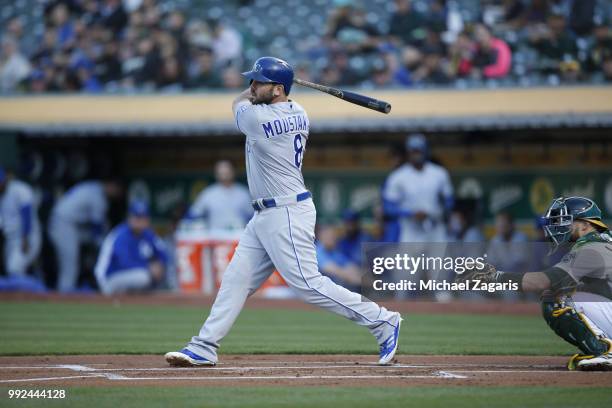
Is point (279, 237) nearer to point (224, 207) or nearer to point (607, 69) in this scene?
point (224, 207)

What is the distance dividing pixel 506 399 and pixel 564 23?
10263mm

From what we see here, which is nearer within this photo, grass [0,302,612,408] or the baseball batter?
grass [0,302,612,408]

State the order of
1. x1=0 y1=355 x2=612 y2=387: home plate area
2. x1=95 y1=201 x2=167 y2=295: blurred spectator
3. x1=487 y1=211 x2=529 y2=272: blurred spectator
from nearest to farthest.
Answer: x1=0 y1=355 x2=612 y2=387: home plate area → x1=487 y1=211 x2=529 y2=272: blurred spectator → x1=95 y1=201 x2=167 y2=295: blurred spectator

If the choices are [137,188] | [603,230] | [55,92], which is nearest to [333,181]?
[137,188]

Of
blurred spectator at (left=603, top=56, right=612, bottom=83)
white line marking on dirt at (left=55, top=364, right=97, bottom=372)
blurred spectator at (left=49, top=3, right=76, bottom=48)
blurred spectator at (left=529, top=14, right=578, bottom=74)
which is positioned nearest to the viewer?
white line marking on dirt at (left=55, top=364, right=97, bottom=372)

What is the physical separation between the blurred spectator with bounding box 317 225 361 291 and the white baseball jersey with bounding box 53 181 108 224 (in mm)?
3800

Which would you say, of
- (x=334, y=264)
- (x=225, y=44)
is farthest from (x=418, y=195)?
(x=225, y=44)

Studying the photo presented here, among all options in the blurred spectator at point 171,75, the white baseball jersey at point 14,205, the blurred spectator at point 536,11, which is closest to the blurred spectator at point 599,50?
the blurred spectator at point 536,11

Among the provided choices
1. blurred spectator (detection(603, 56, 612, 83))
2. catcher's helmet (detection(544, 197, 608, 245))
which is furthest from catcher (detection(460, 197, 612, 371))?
blurred spectator (detection(603, 56, 612, 83))

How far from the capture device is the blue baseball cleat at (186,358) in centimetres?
653

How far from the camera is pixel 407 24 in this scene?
1583 centimetres

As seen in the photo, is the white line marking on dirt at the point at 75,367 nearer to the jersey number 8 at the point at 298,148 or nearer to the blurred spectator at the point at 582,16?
the jersey number 8 at the point at 298,148

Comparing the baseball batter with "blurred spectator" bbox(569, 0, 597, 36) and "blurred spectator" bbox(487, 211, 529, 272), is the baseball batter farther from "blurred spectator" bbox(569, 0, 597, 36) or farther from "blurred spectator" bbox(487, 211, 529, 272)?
"blurred spectator" bbox(569, 0, 597, 36)

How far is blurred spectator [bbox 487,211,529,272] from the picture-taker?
9570 millimetres
